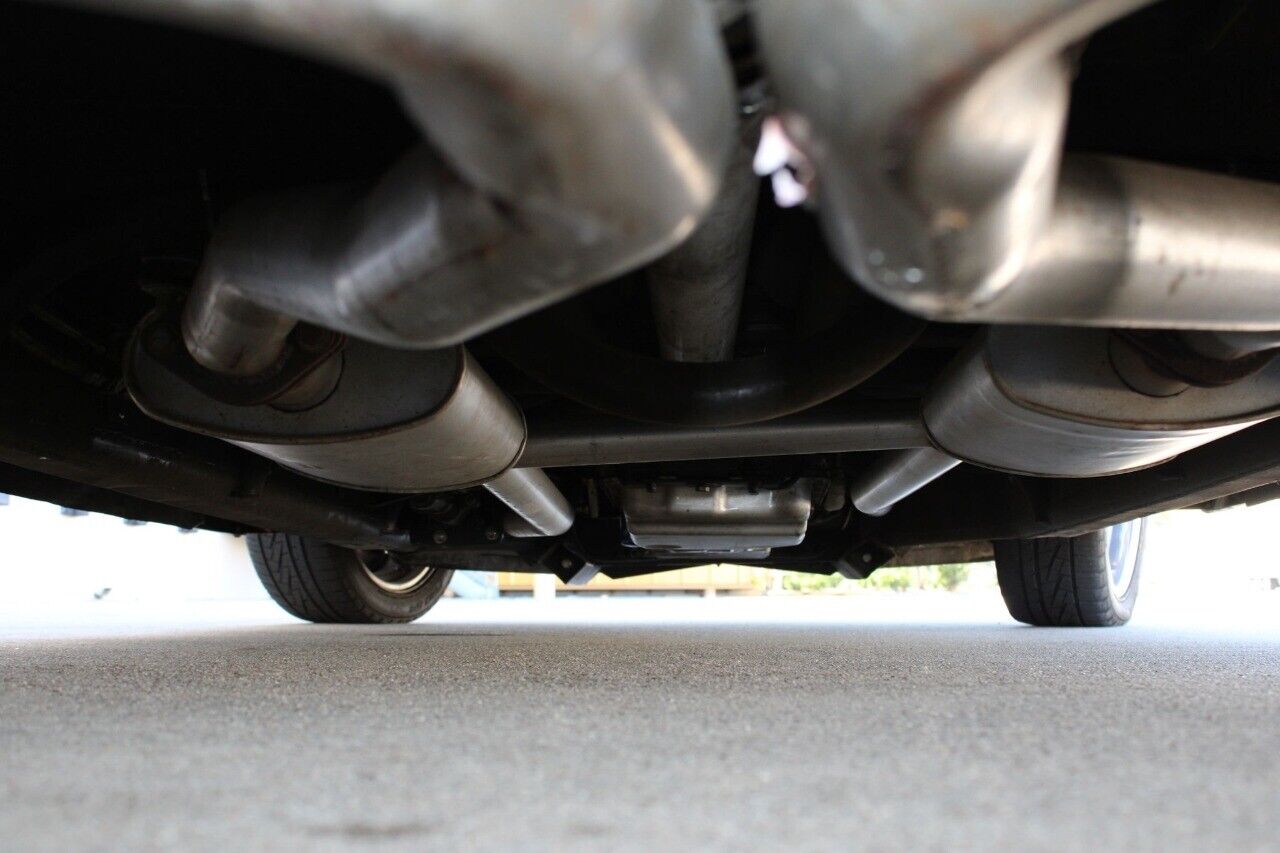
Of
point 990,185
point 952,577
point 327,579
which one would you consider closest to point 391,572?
point 327,579

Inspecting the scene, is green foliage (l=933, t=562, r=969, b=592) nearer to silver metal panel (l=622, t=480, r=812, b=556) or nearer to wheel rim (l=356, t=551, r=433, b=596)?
wheel rim (l=356, t=551, r=433, b=596)

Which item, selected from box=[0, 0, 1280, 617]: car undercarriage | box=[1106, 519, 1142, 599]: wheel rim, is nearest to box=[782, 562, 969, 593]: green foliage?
box=[1106, 519, 1142, 599]: wheel rim

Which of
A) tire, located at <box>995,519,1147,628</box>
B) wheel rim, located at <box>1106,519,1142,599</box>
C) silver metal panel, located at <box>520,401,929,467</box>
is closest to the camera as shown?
silver metal panel, located at <box>520,401,929,467</box>

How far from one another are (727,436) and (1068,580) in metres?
1.32

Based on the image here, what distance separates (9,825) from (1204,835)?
1.59 feet

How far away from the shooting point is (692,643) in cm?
145

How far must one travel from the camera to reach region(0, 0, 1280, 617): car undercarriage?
1.13ft

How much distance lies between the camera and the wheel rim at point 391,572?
7.49ft

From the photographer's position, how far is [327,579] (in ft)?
7.02

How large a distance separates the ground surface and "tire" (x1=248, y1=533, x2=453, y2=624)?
3.74ft

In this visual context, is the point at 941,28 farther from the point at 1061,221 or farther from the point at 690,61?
the point at 1061,221

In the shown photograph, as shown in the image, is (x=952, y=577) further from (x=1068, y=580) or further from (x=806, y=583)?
(x=1068, y=580)

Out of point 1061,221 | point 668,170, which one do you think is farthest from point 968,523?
point 668,170

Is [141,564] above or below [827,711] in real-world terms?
above
